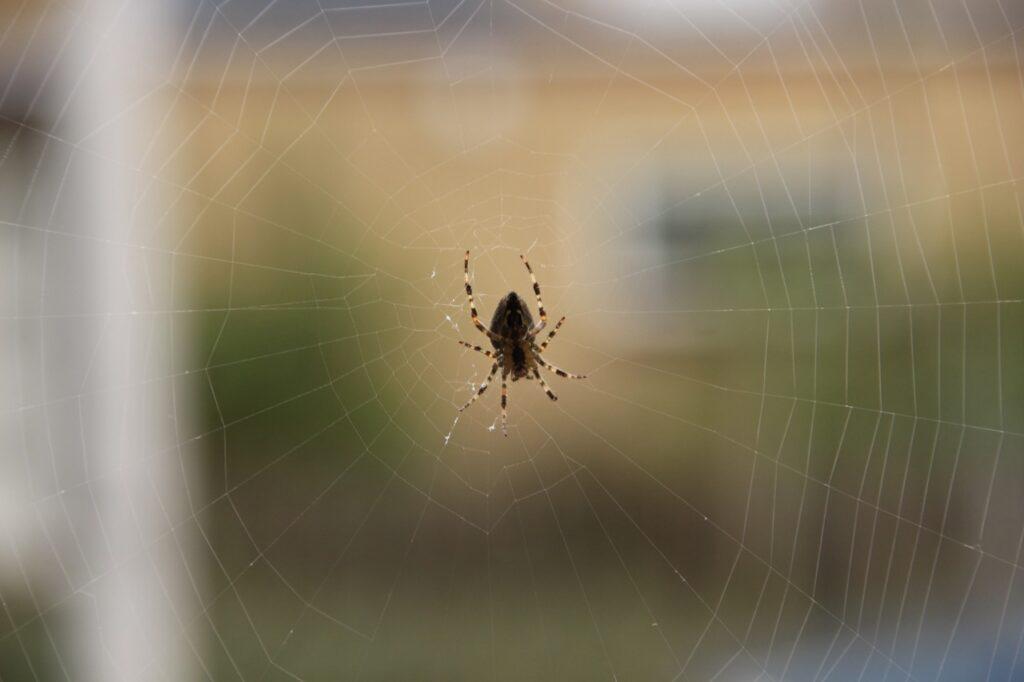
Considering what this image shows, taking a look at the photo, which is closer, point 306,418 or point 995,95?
point 306,418

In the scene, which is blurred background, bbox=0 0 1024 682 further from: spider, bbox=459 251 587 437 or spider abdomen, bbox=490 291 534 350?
spider abdomen, bbox=490 291 534 350

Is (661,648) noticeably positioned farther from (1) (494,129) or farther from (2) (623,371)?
(1) (494,129)

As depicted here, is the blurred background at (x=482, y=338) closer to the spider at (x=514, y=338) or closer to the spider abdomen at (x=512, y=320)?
the spider at (x=514, y=338)

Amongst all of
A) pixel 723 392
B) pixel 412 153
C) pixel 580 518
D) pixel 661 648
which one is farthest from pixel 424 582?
pixel 412 153

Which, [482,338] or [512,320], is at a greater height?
[512,320]

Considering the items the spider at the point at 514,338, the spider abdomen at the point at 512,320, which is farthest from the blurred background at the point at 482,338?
the spider abdomen at the point at 512,320

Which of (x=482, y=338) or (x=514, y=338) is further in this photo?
(x=482, y=338)

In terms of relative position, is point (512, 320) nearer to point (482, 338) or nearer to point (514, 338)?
point (514, 338)

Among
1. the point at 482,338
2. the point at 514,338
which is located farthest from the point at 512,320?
the point at 482,338
